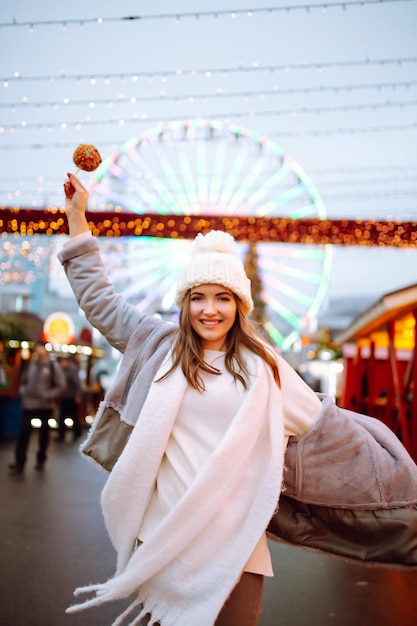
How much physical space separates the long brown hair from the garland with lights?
719 centimetres

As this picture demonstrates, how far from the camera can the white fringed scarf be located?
195 cm

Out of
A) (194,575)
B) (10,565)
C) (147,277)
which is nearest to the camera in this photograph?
(194,575)

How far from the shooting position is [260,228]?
968cm

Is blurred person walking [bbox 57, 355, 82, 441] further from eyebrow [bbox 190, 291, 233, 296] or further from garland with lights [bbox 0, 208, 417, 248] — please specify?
eyebrow [bbox 190, 291, 233, 296]

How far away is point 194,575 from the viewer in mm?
1978

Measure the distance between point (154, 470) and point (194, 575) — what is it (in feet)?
1.07

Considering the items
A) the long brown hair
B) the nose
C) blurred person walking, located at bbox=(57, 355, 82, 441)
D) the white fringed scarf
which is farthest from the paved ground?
blurred person walking, located at bbox=(57, 355, 82, 441)

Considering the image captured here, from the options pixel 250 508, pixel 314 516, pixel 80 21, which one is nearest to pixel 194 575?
pixel 250 508

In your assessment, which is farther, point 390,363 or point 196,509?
point 390,363

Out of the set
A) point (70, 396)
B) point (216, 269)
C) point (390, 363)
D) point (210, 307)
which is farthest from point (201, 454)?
point (70, 396)

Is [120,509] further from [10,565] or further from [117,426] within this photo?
[10,565]

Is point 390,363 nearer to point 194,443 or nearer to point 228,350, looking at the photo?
point 228,350

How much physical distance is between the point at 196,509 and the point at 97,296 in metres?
0.84

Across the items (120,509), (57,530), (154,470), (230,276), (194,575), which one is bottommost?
(57,530)
